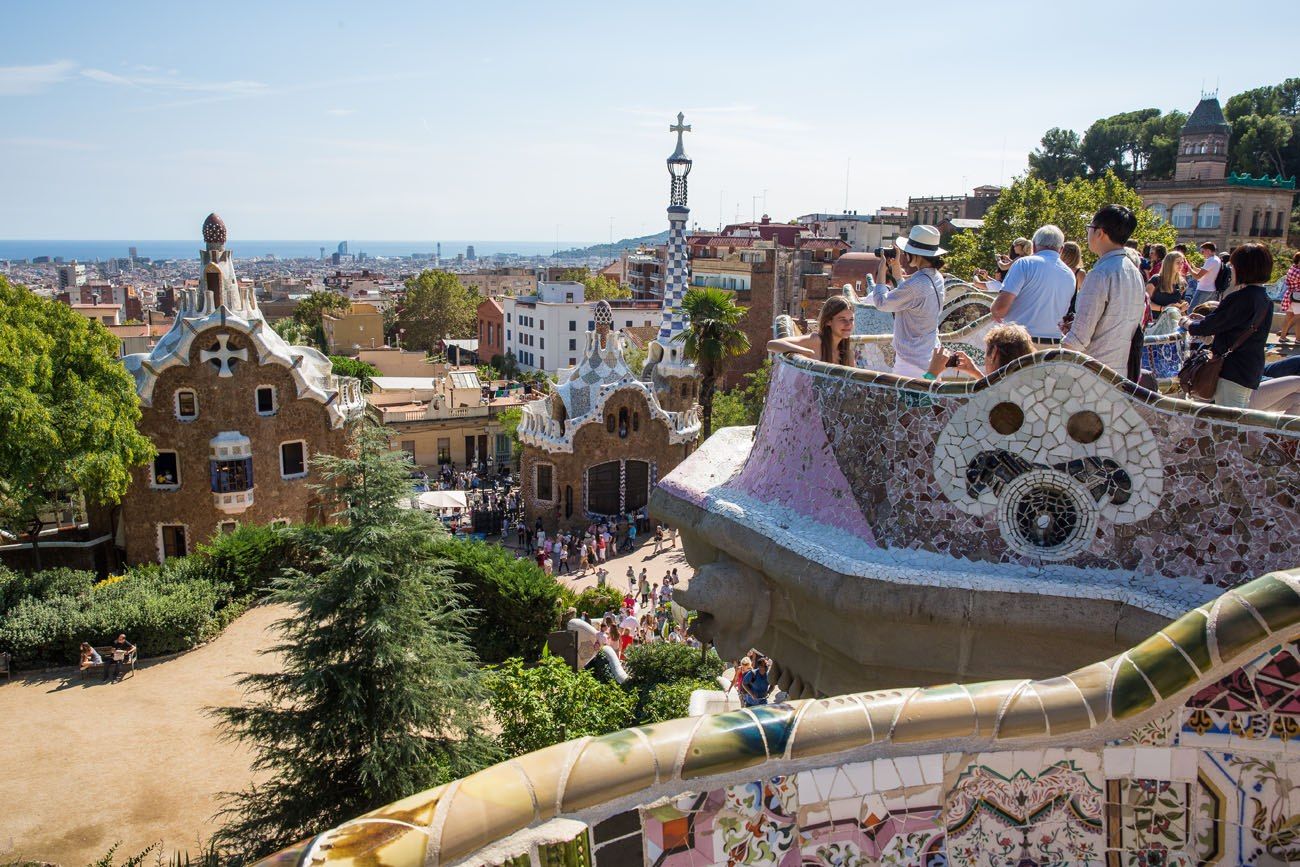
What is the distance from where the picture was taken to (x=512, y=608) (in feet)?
72.5

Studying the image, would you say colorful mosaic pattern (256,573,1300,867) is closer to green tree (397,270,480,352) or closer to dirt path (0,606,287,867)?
dirt path (0,606,287,867)

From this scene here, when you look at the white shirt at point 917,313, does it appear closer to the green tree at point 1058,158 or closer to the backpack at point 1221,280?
the backpack at point 1221,280

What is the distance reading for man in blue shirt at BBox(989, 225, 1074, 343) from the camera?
7098mm

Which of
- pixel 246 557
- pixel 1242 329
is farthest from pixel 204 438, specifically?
pixel 1242 329

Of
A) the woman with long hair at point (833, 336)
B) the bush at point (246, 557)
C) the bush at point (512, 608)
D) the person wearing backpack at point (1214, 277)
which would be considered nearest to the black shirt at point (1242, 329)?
the woman with long hair at point (833, 336)

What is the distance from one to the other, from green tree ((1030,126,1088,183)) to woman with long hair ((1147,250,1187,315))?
6381 centimetres

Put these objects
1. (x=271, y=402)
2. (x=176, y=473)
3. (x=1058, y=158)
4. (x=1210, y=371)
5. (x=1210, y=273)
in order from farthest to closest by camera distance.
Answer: (x=1058, y=158), (x=271, y=402), (x=176, y=473), (x=1210, y=273), (x=1210, y=371)

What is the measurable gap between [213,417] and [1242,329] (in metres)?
24.5

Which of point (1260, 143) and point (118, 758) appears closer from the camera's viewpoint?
point (118, 758)

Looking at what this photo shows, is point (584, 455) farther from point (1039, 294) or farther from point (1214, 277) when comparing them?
point (1039, 294)

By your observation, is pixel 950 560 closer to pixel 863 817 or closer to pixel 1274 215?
pixel 863 817

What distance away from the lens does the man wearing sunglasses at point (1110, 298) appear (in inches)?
243

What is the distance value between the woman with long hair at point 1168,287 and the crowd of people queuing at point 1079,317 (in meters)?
2.59

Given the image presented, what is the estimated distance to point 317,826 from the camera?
12508mm
